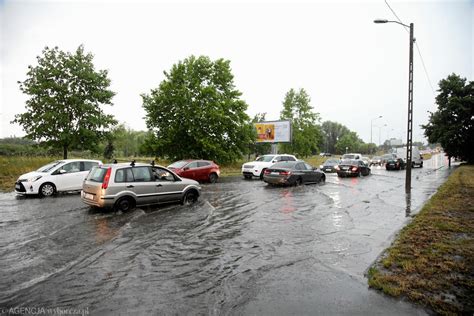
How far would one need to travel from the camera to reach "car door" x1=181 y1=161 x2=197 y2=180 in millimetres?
18406

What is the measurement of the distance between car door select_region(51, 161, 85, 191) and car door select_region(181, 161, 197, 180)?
5955mm

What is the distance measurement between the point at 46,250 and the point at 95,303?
9.37 ft

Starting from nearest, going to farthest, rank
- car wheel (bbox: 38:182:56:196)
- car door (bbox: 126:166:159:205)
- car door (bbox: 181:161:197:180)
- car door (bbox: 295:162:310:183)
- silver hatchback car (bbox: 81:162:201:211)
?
silver hatchback car (bbox: 81:162:201:211), car door (bbox: 126:166:159:205), car wheel (bbox: 38:182:56:196), car door (bbox: 295:162:310:183), car door (bbox: 181:161:197:180)

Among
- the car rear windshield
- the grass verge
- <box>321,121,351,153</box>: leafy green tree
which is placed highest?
<box>321,121,351,153</box>: leafy green tree

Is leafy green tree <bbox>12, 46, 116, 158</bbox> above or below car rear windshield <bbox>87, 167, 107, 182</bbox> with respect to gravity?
above

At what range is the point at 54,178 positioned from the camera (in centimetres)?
1312

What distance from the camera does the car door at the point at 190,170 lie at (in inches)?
725

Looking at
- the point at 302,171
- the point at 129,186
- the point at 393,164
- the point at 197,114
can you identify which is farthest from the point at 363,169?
the point at 129,186

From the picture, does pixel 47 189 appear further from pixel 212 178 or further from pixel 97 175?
pixel 212 178

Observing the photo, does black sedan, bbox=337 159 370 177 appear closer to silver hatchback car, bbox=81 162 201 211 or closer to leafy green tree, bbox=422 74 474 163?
silver hatchback car, bbox=81 162 201 211

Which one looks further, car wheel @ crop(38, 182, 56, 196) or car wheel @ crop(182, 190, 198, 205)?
car wheel @ crop(38, 182, 56, 196)

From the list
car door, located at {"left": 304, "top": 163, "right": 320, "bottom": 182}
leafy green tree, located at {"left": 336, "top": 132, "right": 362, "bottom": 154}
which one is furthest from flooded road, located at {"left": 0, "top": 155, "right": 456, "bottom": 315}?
leafy green tree, located at {"left": 336, "top": 132, "right": 362, "bottom": 154}

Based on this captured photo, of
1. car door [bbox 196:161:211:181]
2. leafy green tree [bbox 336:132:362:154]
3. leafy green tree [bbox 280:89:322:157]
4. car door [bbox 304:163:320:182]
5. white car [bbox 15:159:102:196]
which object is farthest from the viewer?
leafy green tree [bbox 336:132:362:154]

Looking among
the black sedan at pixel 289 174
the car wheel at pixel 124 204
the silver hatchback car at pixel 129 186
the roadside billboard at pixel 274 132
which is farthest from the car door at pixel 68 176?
the roadside billboard at pixel 274 132
